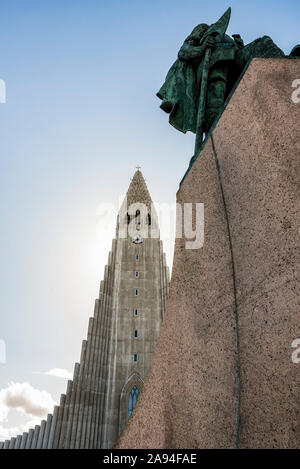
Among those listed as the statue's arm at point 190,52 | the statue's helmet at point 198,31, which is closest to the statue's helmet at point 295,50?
the statue's arm at point 190,52

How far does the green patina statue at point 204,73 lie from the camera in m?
2.80

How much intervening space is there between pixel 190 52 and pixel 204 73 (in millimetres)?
385

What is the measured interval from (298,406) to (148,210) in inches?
1197

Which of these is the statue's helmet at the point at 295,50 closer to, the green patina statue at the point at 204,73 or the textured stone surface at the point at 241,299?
the green patina statue at the point at 204,73

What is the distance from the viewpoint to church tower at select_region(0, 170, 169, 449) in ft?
61.0

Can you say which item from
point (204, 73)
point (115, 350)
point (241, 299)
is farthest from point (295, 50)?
point (115, 350)

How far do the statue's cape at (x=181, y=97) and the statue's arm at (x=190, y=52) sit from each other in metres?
0.09

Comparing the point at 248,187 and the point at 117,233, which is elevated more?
the point at 117,233

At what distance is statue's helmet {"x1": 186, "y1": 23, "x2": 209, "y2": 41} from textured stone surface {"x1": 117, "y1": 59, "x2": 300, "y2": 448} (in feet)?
4.64

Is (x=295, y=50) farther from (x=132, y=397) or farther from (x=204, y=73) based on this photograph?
(x=132, y=397)
